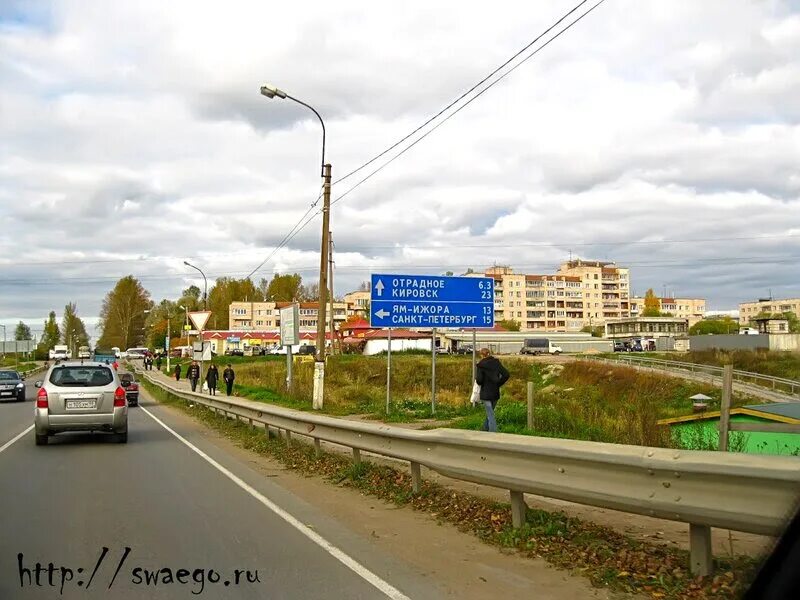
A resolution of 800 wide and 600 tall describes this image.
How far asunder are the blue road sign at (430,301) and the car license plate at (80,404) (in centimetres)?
710

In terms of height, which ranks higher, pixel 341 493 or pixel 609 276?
pixel 609 276

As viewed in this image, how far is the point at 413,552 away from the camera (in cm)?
673

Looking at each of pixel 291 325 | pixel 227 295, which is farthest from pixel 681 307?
pixel 291 325

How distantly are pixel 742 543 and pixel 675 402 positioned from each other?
29.4 meters

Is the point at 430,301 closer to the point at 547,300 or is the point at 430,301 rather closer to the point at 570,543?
the point at 570,543

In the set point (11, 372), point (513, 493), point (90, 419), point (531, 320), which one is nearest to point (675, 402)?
point (90, 419)

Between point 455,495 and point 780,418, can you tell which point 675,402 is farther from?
point 455,495

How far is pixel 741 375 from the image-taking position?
37.5 metres

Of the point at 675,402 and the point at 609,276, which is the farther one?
the point at 609,276

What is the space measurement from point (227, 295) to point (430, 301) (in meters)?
149

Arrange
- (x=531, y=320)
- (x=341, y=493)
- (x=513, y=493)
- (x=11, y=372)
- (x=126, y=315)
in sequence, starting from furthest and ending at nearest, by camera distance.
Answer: (x=531, y=320)
(x=126, y=315)
(x=11, y=372)
(x=341, y=493)
(x=513, y=493)

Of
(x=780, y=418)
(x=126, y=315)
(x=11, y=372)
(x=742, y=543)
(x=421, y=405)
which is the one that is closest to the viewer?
(x=742, y=543)

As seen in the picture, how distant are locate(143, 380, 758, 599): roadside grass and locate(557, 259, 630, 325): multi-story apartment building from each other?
15617 centimetres

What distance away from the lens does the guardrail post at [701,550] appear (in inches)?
211
